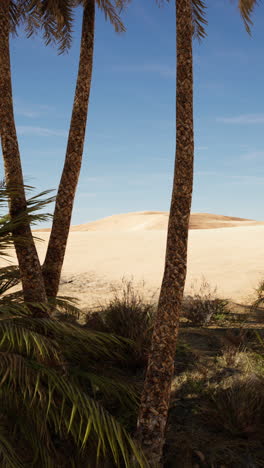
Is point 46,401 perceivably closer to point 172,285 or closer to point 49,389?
point 49,389

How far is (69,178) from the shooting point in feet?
24.2

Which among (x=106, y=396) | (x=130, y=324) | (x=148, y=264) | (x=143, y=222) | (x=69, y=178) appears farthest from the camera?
(x=143, y=222)

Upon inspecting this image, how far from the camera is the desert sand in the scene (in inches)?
559

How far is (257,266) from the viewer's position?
1722cm

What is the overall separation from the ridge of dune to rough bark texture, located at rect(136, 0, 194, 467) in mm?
58988

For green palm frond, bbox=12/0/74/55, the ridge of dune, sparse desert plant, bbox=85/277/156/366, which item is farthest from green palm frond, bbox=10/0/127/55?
the ridge of dune

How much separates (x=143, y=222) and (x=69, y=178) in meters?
69.9

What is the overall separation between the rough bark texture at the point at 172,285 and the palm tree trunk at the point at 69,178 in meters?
2.94

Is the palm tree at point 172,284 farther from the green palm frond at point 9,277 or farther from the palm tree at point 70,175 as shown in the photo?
the palm tree at point 70,175

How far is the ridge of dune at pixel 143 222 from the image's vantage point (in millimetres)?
67625

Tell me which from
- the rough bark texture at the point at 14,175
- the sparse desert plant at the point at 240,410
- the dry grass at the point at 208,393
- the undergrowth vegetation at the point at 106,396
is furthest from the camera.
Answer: the rough bark texture at the point at 14,175

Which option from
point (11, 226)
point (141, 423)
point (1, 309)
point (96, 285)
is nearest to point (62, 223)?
point (11, 226)

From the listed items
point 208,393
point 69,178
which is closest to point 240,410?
point 208,393

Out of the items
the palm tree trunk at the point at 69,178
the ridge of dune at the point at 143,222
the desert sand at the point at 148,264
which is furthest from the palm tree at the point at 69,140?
the ridge of dune at the point at 143,222
